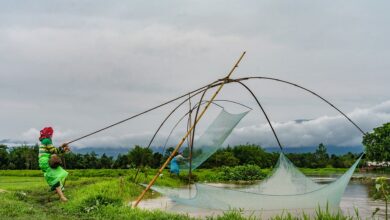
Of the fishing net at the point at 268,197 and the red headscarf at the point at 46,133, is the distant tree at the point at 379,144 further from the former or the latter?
the red headscarf at the point at 46,133

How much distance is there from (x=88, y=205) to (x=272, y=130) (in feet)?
11.2

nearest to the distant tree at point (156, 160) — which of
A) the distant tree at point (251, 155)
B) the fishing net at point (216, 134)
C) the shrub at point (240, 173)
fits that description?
the distant tree at point (251, 155)

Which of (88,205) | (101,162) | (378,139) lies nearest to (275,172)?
(88,205)

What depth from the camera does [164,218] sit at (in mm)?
6535

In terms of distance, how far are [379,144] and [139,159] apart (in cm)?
2447

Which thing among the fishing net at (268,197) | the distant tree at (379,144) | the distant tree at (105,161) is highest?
the distant tree at (379,144)

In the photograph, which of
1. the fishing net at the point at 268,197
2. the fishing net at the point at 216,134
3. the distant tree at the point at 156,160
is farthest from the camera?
the distant tree at the point at 156,160

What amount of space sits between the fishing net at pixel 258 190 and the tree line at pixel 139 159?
6669 millimetres

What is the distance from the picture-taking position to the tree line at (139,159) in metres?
22.2

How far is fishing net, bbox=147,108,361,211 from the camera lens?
7.02 metres

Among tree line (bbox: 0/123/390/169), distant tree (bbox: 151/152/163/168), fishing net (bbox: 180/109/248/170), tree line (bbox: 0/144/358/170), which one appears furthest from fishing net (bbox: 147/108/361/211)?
distant tree (bbox: 151/152/163/168)

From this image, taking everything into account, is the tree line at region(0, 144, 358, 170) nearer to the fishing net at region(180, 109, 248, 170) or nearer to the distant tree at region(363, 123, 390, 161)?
the distant tree at region(363, 123, 390, 161)

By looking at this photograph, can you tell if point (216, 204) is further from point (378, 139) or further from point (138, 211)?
point (378, 139)

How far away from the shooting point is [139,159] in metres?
21.7
